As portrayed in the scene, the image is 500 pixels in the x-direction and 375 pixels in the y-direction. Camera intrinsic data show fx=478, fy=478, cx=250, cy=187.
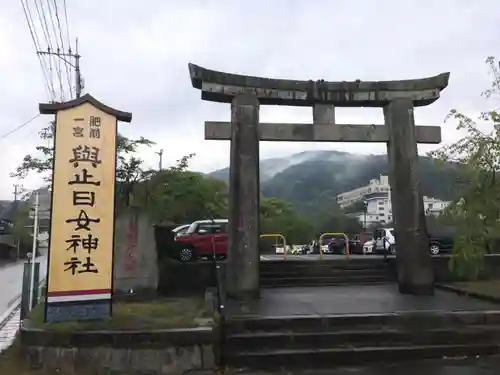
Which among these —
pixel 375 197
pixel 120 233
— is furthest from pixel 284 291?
pixel 375 197

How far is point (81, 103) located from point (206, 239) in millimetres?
11301

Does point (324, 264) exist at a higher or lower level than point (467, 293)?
higher

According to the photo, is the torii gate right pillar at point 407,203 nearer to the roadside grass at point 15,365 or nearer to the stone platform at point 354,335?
the stone platform at point 354,335

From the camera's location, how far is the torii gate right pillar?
434 inches

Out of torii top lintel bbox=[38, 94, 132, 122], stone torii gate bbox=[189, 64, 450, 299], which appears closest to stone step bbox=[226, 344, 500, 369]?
stone torii gate bbox=[189, 64, 450, 299]

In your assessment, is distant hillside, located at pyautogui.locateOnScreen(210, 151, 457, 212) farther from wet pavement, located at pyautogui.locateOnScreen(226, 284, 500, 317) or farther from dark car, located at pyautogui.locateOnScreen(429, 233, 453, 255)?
wet pavement, located at pyautogui.locateOnScreen(226, 284, 500, 317)

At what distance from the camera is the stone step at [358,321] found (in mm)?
7520

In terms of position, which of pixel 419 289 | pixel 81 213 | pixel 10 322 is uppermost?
pixel 81 213

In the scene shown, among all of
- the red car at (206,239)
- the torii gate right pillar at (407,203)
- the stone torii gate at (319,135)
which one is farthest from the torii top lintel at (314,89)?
the red car at (206,239)

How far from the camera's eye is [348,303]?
9.27m

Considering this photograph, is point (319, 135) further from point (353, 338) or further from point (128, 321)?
point (128, 321)

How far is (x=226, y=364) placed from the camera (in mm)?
6746

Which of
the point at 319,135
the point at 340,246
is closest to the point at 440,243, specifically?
the point at 340,246

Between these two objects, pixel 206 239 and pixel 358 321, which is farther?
pixel 206 239
